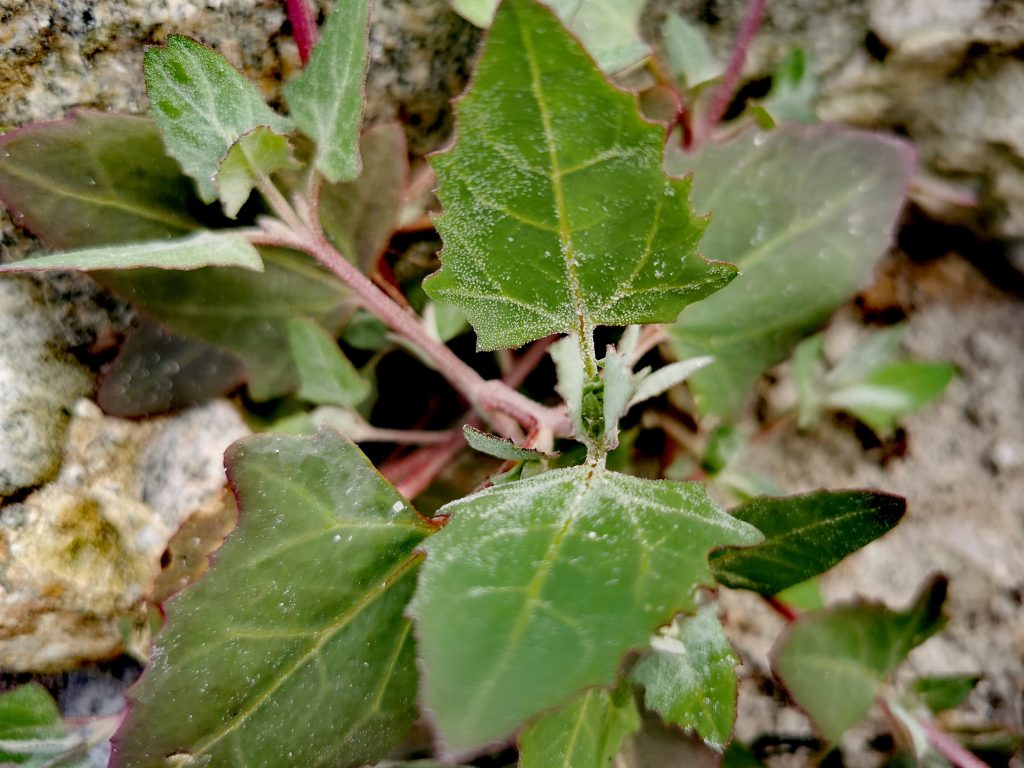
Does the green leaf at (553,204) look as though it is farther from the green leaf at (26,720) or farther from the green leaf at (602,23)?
the green leaf at (26,720)

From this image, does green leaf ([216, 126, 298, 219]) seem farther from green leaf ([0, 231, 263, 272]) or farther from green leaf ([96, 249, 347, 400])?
green leaf ([96, 249, 347, 400])

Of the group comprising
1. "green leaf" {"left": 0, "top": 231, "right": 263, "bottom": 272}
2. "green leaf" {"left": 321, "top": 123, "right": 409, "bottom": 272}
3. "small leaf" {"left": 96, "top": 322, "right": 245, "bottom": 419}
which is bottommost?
"small leaf" {"left": 96, "top": 322, "right": 245, "bottom": 419}

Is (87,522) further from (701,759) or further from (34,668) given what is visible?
(701,759)

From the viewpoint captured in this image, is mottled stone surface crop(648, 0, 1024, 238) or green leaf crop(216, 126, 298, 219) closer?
green leaf crop(216, 126, 298, 219)

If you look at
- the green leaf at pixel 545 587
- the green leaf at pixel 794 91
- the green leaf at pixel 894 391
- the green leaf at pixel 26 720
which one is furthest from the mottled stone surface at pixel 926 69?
the green leaf at pixel 26 720

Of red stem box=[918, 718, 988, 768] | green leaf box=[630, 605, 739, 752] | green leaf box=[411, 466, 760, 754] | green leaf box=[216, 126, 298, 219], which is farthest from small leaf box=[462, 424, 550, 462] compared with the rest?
red stem box=[918, 718, 988, 768]

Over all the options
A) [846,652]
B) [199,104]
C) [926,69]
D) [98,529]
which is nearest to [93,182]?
[199,104]
